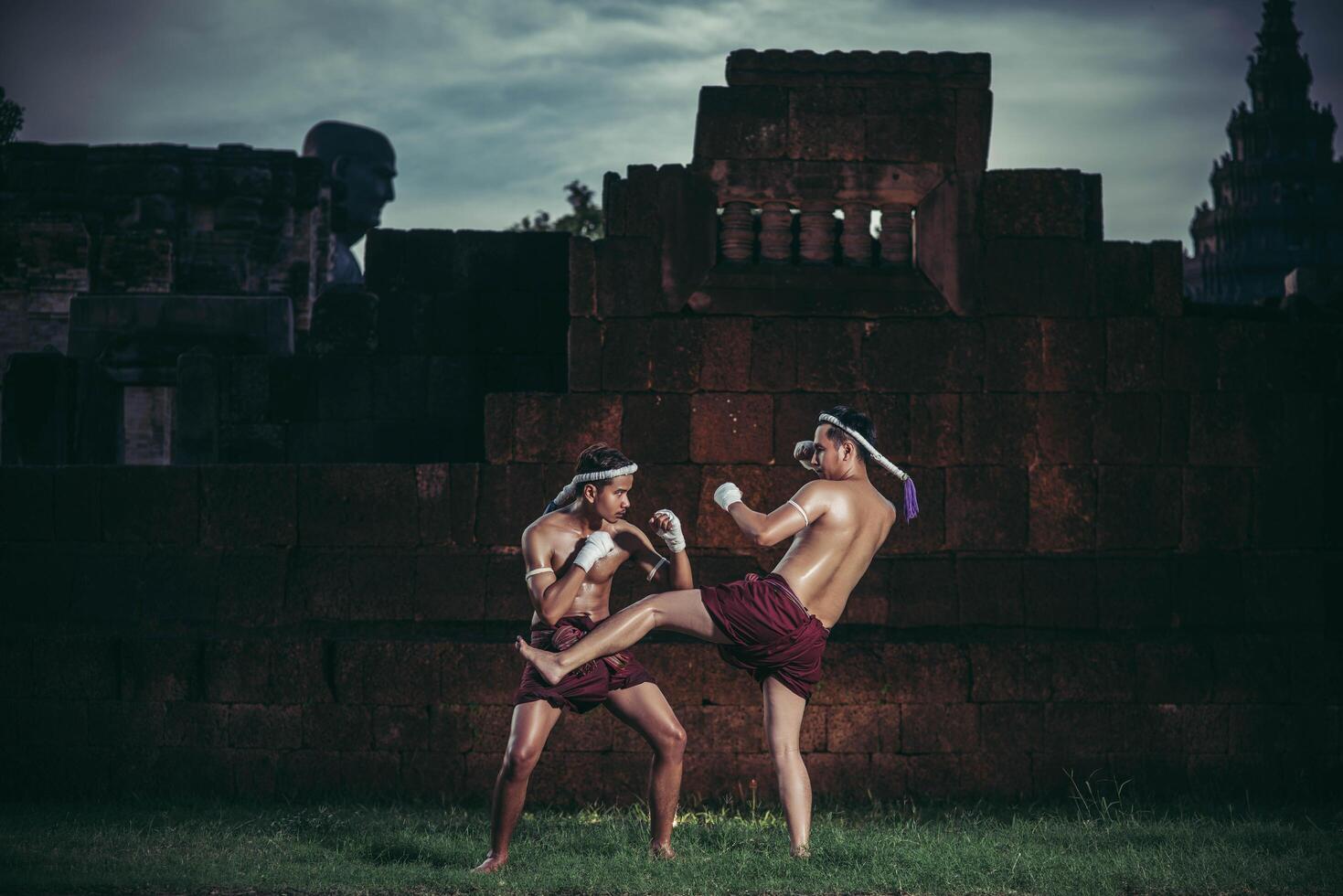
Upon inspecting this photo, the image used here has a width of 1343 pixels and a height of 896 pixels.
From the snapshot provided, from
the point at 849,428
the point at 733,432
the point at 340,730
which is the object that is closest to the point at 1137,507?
the point at 733,432

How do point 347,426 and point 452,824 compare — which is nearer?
point 452,824

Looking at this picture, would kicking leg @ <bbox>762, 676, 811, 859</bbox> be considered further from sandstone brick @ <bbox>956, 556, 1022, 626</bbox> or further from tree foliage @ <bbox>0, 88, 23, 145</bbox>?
tree foliage @ <bbox>0, 88, 23, 145</bbox>

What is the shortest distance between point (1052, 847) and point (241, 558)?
5279 millimetres

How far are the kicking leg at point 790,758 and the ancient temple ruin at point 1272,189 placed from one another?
169ft

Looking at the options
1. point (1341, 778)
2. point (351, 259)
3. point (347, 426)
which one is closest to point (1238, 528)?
point (1341, 778)

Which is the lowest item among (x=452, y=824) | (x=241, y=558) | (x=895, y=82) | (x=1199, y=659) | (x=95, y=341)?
(x=452, y=824)

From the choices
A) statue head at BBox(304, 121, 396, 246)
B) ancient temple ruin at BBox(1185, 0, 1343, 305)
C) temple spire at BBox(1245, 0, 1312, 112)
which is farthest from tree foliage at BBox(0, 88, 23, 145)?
temple spire at BBox(1245, 0, 1312, 112)

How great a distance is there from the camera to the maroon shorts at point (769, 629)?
6.56 m

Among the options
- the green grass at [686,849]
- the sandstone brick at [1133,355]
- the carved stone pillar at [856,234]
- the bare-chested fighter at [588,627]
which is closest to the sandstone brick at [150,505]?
the green grass at [686,849]

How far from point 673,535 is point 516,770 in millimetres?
1363

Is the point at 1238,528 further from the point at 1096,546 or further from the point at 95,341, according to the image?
the point at 95,341

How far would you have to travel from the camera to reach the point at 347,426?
9891mm

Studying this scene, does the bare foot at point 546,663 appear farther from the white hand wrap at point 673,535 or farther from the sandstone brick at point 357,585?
the sandstone brick at point 357,585

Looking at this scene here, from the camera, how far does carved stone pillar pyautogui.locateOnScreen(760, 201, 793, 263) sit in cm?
882
